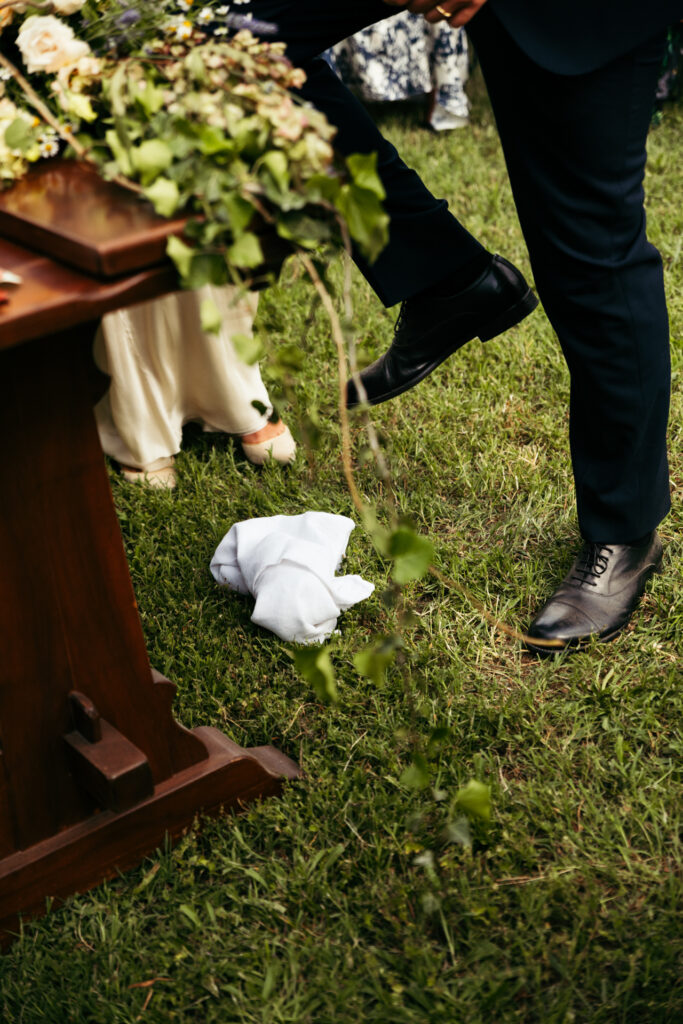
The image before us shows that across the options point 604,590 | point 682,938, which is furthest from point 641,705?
point 682,938

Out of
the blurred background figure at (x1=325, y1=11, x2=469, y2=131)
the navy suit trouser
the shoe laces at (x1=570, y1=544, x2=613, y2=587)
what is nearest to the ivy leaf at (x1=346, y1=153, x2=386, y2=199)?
the navy suit trouser

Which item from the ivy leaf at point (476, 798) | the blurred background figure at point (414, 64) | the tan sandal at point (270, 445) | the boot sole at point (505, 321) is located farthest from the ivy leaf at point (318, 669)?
the blurred background figure at point (414, 64)

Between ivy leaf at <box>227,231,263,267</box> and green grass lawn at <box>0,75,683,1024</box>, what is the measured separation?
0.14m

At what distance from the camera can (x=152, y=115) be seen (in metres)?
1.00

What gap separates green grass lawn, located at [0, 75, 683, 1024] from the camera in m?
1.21

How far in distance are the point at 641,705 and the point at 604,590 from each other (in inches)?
8.5

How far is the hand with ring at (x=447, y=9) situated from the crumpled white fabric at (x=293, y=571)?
0.88 meters

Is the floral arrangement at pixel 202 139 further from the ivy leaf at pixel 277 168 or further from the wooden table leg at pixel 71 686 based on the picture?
the wooden table leg at pixel 71 686

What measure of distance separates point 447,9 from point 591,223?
0.37m

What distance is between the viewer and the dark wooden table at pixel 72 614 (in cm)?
97

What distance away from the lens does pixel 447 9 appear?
1410 mm

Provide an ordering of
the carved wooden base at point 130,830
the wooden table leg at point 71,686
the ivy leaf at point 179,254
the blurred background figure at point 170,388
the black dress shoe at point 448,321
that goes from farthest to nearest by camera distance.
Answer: the blurred background figure at point 170,388
the black dress shoe at point 448,321
the carved wooden base at point 130,830
the wooden table leg at point 71,686
the ivy leaf at point 179,254

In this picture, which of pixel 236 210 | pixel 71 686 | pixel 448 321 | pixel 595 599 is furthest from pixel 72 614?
pixel 448 321

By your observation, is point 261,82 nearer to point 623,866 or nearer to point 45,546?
point 45,546
